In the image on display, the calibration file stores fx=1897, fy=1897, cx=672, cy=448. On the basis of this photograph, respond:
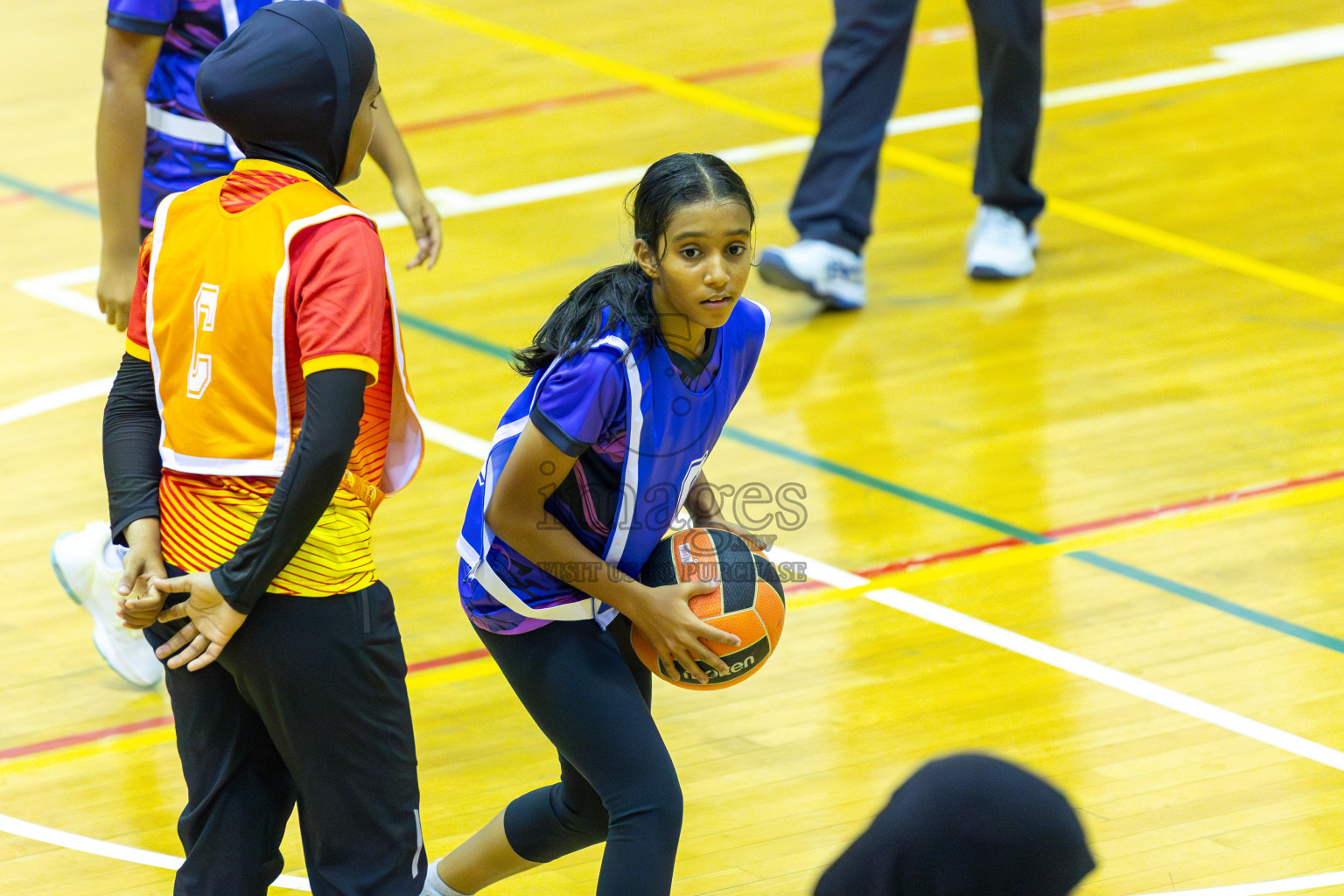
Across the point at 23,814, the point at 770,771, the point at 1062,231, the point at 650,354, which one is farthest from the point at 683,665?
the point at 1062,231

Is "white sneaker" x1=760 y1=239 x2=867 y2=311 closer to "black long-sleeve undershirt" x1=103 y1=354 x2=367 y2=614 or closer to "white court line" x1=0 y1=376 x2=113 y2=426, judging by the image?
"white court line" x1=0 y1=376 x2=113 y2=426

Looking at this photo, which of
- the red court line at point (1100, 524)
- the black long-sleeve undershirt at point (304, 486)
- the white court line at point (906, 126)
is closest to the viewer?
the black long-sleeve undershirt at point (304, 486)

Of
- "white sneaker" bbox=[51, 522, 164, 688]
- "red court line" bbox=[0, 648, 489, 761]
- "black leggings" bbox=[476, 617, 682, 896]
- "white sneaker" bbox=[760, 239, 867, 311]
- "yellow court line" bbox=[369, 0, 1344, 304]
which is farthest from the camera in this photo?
"yellow court line" bbox=[369, 0, 1344, 304]

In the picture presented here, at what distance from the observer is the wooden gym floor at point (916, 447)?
391cm

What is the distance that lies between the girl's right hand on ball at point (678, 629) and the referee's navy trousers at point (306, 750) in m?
0.41

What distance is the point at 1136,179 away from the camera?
758 centimetres

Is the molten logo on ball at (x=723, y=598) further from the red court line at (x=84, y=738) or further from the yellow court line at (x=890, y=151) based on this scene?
the yellow court line at (x=890, y=151)

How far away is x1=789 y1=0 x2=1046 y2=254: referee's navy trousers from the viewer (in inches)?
254

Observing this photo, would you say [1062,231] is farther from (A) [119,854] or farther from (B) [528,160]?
(A) [119,854]

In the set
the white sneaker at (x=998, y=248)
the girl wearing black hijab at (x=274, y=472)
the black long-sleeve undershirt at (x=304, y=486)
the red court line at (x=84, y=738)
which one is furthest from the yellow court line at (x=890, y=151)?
the black long-sleeve undershirt at (x=304, y=486)

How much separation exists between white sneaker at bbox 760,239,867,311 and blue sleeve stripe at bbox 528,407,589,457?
3.57 metres

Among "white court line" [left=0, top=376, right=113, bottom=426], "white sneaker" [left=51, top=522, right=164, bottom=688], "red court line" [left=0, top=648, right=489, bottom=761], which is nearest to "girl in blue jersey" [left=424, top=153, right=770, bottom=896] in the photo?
"red court line" [left=0, top=648, right=489, bottom=761]

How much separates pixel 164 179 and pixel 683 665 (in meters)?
1.82

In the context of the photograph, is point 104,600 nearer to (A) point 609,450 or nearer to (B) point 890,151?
(A) point 609,450
